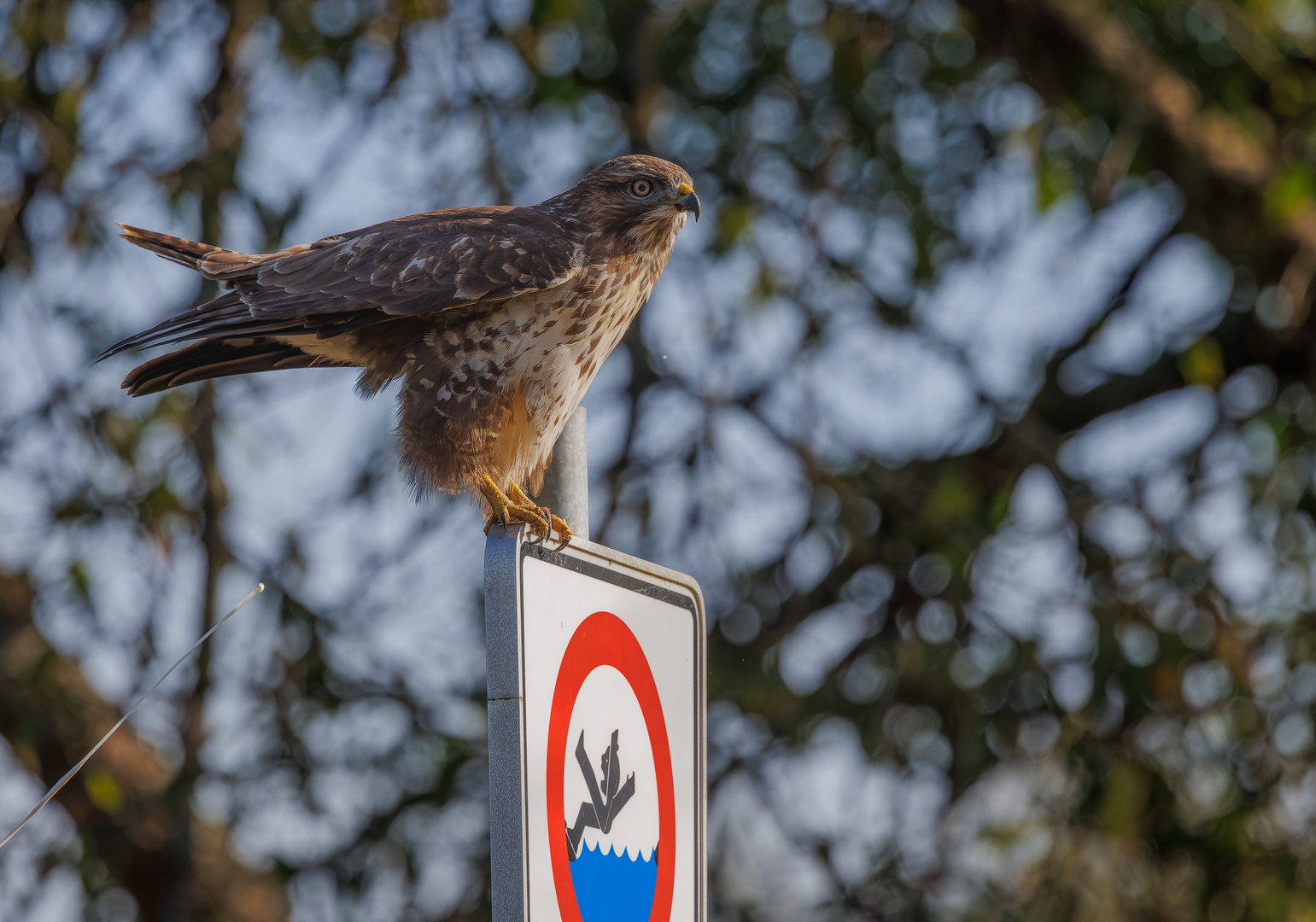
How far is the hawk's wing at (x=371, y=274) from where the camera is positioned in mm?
2076

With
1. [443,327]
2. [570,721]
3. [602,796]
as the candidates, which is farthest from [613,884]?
[443,327]

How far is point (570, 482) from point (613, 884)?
19.7 inches

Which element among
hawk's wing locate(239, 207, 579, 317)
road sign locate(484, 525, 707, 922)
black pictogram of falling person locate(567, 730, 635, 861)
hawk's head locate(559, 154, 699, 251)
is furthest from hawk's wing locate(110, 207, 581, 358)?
black pictogram of falling person locate(567, 730, 635, 861)

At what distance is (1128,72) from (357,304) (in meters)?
2.92

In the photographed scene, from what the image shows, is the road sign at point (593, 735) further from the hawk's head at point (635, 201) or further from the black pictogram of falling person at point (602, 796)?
the hawk's head at point (635, 201)

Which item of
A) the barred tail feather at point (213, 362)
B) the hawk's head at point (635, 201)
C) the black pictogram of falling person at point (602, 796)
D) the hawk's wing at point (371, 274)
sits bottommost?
the black pictogram of falling person at point (602, 796)

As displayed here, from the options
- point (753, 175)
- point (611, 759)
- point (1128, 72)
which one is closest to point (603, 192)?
point (611, 759)

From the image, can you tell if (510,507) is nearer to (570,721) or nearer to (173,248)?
Result: (570,721)

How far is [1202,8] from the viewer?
4133mm

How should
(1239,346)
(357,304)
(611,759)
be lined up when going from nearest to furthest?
(611,759) → (357,304) → (1239,346)

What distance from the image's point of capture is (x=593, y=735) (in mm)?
1553

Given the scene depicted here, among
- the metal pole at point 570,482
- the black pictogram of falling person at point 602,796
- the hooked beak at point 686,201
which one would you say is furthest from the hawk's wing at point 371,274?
the black pictogram of falling person at point 602,796

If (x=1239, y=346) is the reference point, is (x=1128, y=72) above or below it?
above

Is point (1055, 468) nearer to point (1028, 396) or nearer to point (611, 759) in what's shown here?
point (1028, 396)
